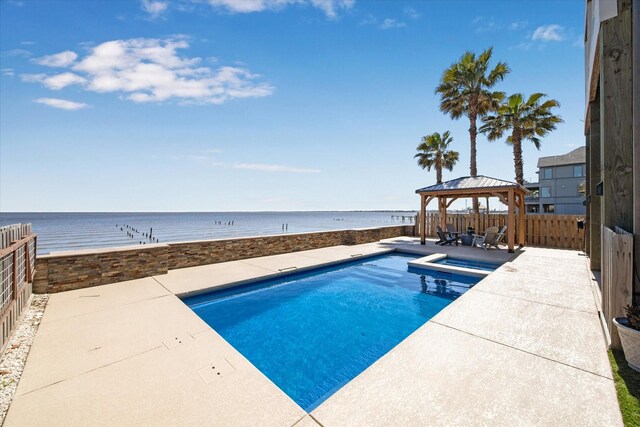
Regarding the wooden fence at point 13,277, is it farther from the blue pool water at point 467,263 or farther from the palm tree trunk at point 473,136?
the palm tree trunk at point 473,136

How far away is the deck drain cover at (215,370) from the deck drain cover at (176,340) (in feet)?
2.67

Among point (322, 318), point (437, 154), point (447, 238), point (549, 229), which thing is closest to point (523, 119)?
point (437, 154)

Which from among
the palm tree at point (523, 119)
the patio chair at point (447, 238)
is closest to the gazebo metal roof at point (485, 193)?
the patio chair at point (447, 238)

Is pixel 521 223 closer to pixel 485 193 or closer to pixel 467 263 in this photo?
pixel 485 193

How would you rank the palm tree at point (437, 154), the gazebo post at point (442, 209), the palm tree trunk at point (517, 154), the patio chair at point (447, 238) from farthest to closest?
the palm tree at point (437, 154) < the palm tree trunk at point (517, 154) < the gazebo post at point (442, 209) < the patio chair at point (447, 238)

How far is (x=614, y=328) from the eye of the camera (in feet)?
10.7

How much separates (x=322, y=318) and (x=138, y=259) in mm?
4989

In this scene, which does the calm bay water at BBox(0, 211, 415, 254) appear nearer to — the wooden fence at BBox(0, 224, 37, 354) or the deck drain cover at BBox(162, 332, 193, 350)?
the wooden fence at BBox(0, 224, 37, 354)

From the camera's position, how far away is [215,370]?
3.13m

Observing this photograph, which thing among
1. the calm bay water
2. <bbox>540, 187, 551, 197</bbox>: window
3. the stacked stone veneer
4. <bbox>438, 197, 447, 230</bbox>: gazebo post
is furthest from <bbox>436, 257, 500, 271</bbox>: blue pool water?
<bbox>540, 187, 551, 197</bbox>: window

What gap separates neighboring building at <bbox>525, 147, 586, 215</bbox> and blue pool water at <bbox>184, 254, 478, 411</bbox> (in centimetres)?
3074

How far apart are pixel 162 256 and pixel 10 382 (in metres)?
4.70

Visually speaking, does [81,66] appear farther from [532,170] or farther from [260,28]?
[532,170]

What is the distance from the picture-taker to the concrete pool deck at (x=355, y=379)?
236 cm
